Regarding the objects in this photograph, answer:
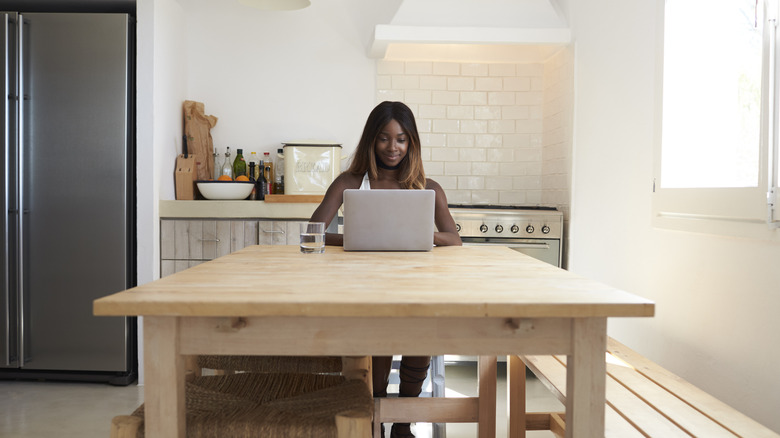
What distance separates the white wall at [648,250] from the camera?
2.29 meters

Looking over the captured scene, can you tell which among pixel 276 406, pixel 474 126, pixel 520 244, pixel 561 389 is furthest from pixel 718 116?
pixel 474 126

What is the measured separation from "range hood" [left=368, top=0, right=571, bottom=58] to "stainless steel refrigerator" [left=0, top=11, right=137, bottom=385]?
65.0 inches

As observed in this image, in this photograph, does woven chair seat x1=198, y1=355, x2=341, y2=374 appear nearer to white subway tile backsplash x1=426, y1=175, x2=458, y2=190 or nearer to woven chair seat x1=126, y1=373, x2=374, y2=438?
woven chair seat x1=126, y1=373, x2=374, y2=438

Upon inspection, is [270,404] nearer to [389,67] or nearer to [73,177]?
[73,177]

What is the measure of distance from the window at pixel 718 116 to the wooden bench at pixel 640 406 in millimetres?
622

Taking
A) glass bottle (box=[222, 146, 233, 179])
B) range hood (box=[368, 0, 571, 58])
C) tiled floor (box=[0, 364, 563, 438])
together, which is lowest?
tiled floor (box=[0, 364, 563, 438])

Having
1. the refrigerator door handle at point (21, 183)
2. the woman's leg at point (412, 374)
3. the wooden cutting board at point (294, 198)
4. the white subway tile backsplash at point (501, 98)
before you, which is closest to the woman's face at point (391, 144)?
the woman's leg at point (412, 374)

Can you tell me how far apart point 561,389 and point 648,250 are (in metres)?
1.36

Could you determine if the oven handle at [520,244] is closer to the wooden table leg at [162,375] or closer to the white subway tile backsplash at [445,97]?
the white subway tile backsplash at [445,97]

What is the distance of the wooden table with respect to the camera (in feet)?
4.29

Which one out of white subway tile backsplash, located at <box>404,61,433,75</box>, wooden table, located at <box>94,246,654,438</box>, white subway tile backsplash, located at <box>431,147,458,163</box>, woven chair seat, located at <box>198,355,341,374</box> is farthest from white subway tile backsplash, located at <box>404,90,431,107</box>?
wooden table, located at <box>94,246,654,438</box>

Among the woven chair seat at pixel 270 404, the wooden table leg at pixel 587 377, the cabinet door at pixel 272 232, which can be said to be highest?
the cabinet door at pixel 272 232

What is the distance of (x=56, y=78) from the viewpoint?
3.82 m

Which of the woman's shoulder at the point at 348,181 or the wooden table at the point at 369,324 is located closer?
the wooden table at the point at 369,324
